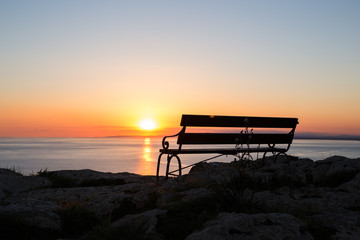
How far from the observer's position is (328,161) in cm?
796

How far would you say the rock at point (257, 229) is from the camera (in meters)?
2.94

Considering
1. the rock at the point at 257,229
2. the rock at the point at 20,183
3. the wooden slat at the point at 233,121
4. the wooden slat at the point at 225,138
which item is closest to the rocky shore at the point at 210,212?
the rock at the point at 257,229

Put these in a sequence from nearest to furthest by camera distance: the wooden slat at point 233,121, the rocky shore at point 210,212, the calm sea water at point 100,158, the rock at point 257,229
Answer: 1. the rock at point 257,229
2. the rocky shore at point 210,212
3. the wooden slat at point 233,121
4. the calm sea water at point 100,158

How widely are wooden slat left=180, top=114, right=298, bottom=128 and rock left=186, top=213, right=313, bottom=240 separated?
379cm

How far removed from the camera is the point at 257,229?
3.06m

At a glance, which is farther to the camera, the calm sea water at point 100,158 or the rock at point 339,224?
the calm sea water at point 100,158

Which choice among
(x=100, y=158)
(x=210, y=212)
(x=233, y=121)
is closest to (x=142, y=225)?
(x=210, y=212)

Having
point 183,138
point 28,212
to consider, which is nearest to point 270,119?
point 183,138

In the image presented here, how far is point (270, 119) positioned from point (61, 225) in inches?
226

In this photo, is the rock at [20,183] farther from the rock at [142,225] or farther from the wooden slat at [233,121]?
the rock at [142,225]

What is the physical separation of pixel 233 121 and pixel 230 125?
0.12m

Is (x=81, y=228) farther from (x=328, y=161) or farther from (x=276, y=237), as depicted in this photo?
(x=328, y=161)

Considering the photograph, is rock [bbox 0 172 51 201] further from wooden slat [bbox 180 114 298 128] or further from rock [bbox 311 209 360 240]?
rock [bbox 311 209 360 240]

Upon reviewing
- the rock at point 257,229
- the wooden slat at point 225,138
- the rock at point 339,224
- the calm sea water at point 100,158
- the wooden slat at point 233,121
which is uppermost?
the wooden slat at point 233,121
